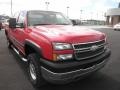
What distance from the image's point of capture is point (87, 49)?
12.0ft

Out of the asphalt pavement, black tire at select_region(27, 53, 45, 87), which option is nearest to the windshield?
black tire at select_region(27, 53, 45, 87)

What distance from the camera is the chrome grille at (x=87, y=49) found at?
3525 millimetres

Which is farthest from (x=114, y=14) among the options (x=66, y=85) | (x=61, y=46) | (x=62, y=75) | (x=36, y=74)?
(x=62, y=75)

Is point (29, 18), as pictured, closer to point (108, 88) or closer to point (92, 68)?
point (92, 68)

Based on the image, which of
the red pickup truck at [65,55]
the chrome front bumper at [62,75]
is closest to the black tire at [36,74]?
the red pickup truck at [65,55]

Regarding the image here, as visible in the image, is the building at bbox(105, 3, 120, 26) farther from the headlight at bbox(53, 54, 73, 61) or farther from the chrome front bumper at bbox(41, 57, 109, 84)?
the headlight at bbox(53, 54, 73, 61)

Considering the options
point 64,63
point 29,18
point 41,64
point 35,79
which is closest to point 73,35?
point 64,63

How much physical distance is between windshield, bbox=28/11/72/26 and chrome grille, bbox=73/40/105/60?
1.77 meters

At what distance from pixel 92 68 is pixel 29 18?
2359 millimetres

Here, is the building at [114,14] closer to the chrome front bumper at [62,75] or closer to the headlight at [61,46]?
the chrome front bumper at [62,75]

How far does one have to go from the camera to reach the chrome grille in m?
3.53

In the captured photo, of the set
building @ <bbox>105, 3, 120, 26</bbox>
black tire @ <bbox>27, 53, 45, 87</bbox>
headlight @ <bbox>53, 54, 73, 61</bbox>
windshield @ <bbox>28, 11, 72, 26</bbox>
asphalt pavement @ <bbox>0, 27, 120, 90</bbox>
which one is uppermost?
building @ <bbox>105, 3, 120, 26</bbox>

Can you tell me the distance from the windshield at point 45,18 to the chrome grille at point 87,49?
1.77 meters

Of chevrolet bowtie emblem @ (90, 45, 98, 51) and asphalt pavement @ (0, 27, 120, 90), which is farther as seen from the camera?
asphalt pavement @ (0, 27, 120, 90)
